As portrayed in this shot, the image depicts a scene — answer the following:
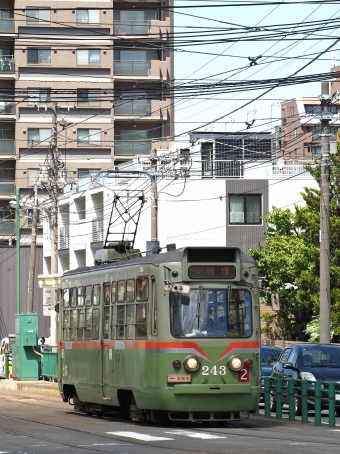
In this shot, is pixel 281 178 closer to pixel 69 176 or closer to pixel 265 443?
pixel 69 176

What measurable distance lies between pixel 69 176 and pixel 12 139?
183 inches

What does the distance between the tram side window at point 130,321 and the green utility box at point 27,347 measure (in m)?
16.1

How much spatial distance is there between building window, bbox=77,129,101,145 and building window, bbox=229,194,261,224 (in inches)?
802

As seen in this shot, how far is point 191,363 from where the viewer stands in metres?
18.2

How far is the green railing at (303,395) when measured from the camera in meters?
19.5

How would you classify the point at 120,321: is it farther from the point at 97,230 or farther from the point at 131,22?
the point at 131,22

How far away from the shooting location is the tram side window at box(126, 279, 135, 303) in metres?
19.4

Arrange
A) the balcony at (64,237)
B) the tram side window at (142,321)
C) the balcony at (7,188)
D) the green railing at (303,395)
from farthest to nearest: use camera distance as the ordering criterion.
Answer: the balcony at (7,188) < the balcony at (64,237) < the green railing at (303,395) < the tram side window at (142,321)

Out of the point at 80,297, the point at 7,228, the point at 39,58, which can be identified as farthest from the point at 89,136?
the point at 80,297

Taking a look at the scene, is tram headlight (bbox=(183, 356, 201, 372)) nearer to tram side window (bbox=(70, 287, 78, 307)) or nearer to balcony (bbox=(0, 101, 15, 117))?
tram side window (bbox=(70, 287, 78, 307))

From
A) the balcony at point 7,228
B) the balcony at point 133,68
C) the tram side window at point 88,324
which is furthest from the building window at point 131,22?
the tram side window at point 88,324

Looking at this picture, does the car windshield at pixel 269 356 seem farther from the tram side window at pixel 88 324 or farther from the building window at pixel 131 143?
the building window at pixel 131 143

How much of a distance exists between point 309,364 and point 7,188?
171 ft

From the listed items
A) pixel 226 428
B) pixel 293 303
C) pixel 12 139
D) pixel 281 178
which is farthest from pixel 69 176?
pixel 226 428
